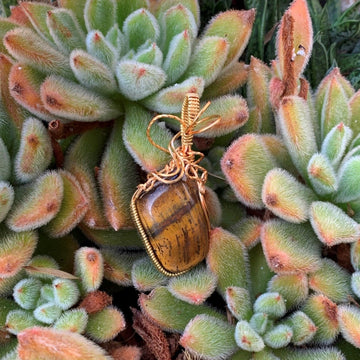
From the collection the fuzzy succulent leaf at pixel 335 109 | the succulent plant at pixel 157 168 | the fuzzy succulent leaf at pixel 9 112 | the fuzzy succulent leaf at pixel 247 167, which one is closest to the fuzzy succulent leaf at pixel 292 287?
the succulent plant at pixel 157 168

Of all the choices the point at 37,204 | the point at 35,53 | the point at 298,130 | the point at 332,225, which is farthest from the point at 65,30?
the point at 332,225

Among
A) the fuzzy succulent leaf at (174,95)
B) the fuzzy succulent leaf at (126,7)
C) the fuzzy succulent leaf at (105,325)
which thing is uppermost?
the fuzzy succulent leaf at (126,7)

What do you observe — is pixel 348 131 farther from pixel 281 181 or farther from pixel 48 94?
pixel 48 94

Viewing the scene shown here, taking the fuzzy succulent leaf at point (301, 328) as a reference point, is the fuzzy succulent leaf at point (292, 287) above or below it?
above

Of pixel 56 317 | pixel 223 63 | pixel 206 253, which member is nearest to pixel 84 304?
pixel 56 317

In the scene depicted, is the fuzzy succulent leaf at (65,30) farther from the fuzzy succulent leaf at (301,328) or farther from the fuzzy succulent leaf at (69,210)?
the fuzzy succulent leaf at (301,328)

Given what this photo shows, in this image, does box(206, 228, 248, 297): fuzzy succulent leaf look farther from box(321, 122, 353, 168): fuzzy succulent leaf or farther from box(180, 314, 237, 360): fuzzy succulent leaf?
box(321, 122, 353, 168): fuzzy succulent leaf
